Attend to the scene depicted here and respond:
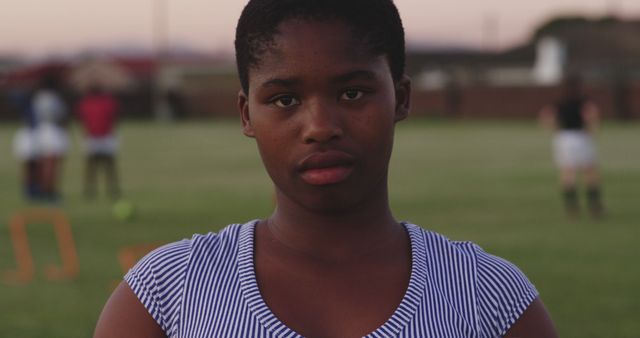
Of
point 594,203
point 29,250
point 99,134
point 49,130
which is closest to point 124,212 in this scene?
point 29,250


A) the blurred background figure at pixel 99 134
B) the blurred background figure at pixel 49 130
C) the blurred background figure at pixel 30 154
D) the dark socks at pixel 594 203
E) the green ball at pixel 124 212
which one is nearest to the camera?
the dark socks at pixel 594 203

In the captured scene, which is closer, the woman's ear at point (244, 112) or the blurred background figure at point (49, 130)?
the woman's ear at point (244, 112)

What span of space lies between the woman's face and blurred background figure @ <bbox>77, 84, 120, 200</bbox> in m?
18.9

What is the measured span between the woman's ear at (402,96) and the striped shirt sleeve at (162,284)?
0.49 meters

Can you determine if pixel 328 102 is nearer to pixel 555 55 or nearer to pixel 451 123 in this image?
pixel 451 123

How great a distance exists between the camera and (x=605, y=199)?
62.4ft

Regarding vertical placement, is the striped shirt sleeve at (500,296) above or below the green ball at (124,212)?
above

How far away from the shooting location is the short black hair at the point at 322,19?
206 cm

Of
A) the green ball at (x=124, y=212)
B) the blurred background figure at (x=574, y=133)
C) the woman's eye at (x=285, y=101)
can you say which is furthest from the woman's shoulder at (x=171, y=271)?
the blurred background figure at (x=574, y=133)

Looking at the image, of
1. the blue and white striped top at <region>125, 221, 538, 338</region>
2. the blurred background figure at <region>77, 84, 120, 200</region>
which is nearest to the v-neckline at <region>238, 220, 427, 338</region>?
the blue and white striped top at <region>125, 221, 538, 338</region>

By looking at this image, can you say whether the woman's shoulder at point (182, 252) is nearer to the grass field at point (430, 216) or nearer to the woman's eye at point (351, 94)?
the woman's eye at point (351, 94)

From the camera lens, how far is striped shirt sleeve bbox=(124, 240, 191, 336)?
2.04 meters

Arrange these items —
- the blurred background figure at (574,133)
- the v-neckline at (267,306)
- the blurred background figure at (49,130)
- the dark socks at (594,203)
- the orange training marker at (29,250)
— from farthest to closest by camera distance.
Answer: the blurred background figure at (49,130), the blurred background figure at (574,133), the dark socks at (594,203), the orange training marker at (29,250), the v-neckline at (267,306)

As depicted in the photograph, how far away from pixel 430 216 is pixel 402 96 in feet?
46.8
